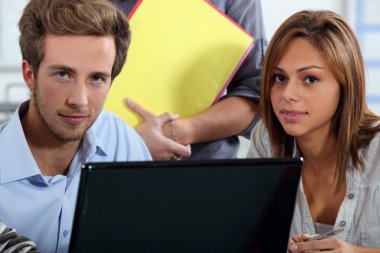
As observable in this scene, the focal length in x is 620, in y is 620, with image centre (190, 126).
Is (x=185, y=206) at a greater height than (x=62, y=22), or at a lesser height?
lesser

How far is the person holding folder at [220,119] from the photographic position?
4.49ft

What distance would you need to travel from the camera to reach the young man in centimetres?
109

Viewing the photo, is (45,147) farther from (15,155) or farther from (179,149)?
(179,149)

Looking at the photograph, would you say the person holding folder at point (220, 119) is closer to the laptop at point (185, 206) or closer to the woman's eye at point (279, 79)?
the woman's eye at point (279, 79)

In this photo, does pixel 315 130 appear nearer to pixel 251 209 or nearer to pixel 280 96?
pixel 280 96

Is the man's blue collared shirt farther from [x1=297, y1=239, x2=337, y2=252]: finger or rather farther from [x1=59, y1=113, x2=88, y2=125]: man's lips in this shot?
[x1=297, y1=239, x2=337, y2=252]: finger

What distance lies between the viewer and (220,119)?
1398 mm

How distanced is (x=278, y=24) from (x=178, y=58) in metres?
1.80

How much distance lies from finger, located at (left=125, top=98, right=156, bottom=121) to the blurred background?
1384 mm

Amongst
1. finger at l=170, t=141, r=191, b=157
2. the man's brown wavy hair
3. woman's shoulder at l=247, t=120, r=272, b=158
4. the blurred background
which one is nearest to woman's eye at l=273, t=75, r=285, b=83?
woman's shoulder at l=247, t=120, r=272, b=158

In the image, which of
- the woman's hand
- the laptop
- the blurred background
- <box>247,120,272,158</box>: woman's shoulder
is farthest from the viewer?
the blurred background

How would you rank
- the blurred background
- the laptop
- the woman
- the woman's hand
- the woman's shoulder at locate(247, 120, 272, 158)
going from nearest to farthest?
1. the laptop
2. the woman's hand
3. the woman
4. the woman's shoulder at locate(247, 120, 272, 158)
5. the blurred background

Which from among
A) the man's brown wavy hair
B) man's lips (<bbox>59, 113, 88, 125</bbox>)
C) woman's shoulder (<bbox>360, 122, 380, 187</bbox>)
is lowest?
woman's shoulder (<bbox>360, 122, 380, 187</bbox>)

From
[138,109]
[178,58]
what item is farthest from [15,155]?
[178,58]
